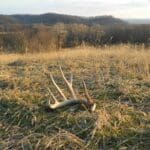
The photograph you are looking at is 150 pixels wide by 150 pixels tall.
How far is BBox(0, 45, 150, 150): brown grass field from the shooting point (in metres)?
5.44

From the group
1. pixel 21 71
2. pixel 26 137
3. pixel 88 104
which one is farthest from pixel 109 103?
pixel 21 71

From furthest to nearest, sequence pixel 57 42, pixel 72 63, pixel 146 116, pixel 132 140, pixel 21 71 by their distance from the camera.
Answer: pixel 57 42, pixel 72 63, pixel 21 71, pixel 146 116, pixel 132 140

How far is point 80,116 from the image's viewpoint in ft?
19.6

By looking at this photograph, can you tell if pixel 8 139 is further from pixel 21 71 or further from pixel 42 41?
pixel 42 41

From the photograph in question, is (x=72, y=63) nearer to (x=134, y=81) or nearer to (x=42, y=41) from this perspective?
(x=134, y=81)

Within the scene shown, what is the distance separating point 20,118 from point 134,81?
7.64ft

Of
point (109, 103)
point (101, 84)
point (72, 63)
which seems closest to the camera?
point (109, 103)

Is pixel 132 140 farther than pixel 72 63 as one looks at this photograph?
No

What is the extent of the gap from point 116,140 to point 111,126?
0.27 metres

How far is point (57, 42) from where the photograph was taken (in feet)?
64.3

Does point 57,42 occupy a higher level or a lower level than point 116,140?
lower

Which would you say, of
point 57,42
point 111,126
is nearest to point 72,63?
point 111,126

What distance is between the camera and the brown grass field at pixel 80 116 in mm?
5441

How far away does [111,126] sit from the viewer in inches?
225
